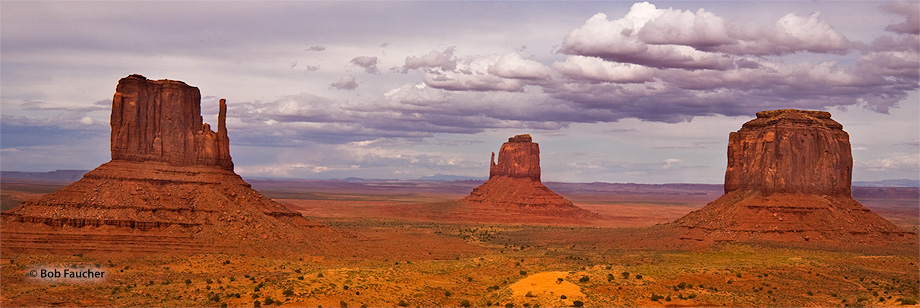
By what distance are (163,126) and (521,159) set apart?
315 feet

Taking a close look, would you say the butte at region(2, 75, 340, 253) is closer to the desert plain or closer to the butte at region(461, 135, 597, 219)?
the desert plain

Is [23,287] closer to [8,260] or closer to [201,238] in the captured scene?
[8,260]

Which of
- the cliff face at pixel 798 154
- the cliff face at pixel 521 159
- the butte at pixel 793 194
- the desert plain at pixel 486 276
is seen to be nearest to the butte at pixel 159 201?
the desert plain at pixel 486 276

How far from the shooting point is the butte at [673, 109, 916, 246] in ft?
266

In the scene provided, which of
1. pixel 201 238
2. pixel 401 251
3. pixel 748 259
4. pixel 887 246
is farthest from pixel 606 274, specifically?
pixel 887 246

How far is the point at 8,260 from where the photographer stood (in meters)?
60.0

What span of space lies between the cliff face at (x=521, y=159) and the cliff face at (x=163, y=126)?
90.3 metres

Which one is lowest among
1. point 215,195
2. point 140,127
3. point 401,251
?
point 401,251

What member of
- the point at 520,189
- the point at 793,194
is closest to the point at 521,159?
the point at 520,189

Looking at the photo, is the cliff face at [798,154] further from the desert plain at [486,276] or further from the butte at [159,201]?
the butte at [159,201]

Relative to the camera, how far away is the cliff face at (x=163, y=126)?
72.3 m

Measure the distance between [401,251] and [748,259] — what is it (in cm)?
3294

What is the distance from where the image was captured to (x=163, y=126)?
73875 millimetres

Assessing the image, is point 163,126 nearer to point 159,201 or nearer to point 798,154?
point 159,201
